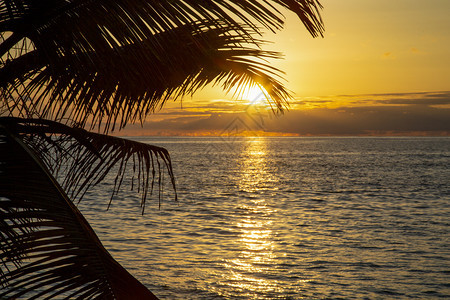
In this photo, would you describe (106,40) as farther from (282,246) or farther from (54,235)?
(282,246)

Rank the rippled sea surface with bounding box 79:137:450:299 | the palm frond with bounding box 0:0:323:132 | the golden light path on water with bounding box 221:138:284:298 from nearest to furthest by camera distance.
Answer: the palm frond with bounding box 0:0:323:132 < the rippled sea surface with bounding box 79:137:450:299 < the golden light path on water with bounding box 221:138:284:298

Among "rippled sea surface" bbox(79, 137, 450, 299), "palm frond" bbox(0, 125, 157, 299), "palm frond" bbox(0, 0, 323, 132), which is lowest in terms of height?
"rippled sea surface" bbox(79, 137, 450, 299)

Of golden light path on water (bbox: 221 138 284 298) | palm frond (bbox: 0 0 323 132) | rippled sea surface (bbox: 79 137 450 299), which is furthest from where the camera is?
golden light path on water (bbox: 221 138 284 298)

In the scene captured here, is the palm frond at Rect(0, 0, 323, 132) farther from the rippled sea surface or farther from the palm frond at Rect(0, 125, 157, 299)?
the rippled sea surface

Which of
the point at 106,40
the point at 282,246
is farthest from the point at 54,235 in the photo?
the point at 282,246

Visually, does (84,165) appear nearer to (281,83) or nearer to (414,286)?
(281,83)

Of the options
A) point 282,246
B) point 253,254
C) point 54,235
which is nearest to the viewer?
point 54,235

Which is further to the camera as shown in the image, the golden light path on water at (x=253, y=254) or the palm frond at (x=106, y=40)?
the golden light path on water at (x=253, y=254)

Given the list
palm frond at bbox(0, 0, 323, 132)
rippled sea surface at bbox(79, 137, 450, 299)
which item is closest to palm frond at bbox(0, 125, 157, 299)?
palm frond at bbox(0, 0, 323, 132)

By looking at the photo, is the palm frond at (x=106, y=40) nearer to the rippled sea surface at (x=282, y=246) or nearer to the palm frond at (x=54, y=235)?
the palm frond at (x=54, y=235)

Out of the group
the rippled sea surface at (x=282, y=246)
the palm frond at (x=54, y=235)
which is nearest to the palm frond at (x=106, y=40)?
the palm frond at (x=54, y=235)

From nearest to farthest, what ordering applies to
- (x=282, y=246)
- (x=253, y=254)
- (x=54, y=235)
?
1. (x=54, y=235)
2. (x=253, y=254)
3. (x=282, y=246)

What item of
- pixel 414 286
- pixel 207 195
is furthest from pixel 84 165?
pixel 207 195

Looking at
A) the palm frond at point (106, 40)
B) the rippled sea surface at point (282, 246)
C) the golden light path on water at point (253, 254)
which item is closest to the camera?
the palm frond at point (106, 40)
